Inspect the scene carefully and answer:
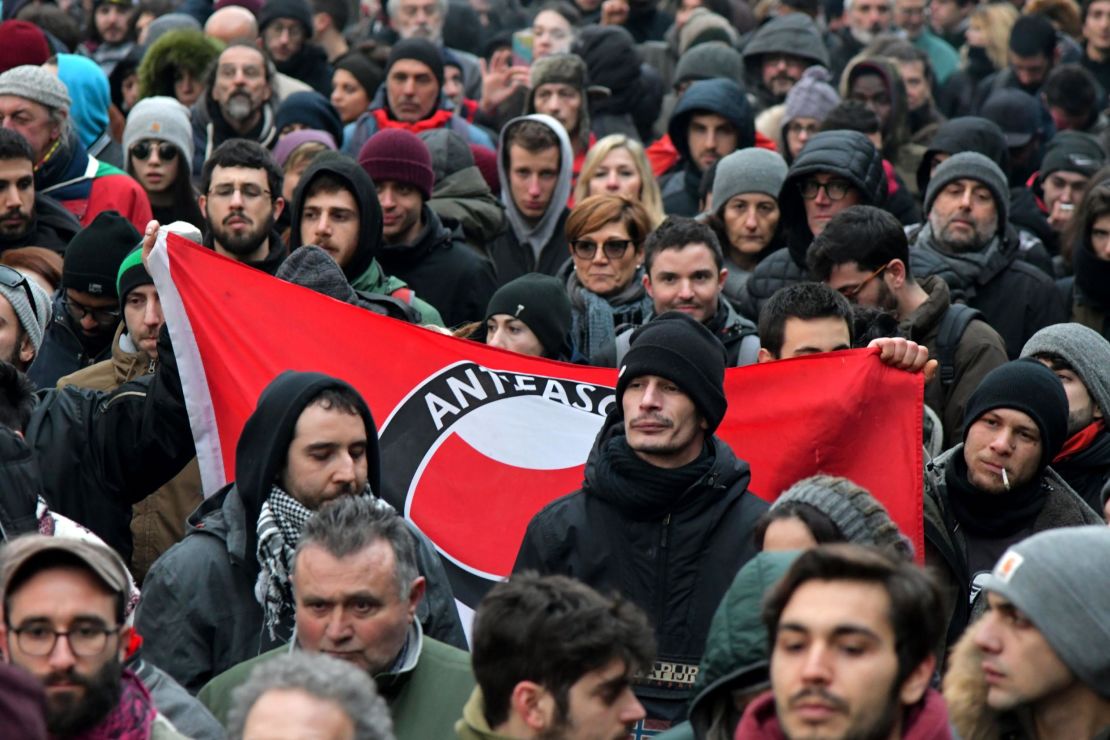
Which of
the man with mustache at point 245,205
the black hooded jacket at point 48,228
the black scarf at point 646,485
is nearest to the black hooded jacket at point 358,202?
the man with mustache at point 245,205

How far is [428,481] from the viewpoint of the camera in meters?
7.77

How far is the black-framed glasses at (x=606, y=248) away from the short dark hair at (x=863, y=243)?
1.03 metres

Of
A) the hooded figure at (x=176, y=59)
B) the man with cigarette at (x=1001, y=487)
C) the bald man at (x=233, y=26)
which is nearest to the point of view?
the man with cigarette at (x=1001, y=487)

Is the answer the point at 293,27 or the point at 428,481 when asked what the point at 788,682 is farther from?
the point at 293,27

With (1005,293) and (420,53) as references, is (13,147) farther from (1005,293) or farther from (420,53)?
(1005,293)

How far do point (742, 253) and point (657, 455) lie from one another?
3718 mm

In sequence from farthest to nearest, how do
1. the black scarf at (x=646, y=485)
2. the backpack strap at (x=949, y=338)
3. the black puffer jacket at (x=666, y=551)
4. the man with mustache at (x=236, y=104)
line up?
the man with mustache at (x=236, y=104) → the backpack strap at (x=949, y=338) → the black scarf at (x=646, y=485) → the black puffer jacket at (x=666, y=551)

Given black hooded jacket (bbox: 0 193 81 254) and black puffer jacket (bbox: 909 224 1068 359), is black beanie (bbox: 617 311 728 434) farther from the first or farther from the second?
black hooded jacket (bbox: 0 193 81 254)

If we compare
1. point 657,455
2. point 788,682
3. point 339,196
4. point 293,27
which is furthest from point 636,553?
point 293,27

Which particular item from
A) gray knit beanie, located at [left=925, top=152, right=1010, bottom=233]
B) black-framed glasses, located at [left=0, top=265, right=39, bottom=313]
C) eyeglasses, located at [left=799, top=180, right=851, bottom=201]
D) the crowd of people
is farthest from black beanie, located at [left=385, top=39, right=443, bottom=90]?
black-framed glasses, located at [left=0, top=265, right=39, bottom=313]

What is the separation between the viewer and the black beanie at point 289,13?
13969 millimetres

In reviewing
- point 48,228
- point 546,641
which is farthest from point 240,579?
point 48,228

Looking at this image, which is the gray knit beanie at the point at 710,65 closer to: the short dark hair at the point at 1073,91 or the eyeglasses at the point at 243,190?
the short dark hair at the point at 1073,91

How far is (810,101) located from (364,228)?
3.99 metres
